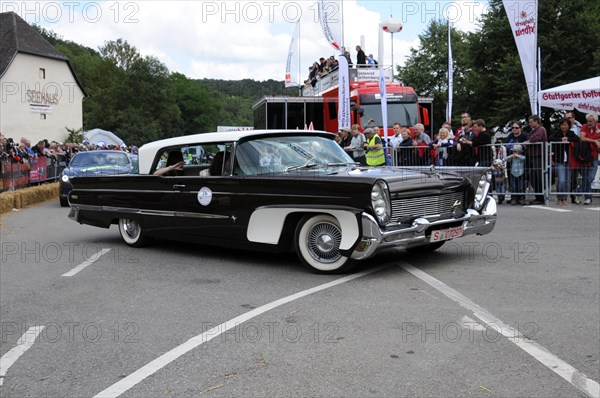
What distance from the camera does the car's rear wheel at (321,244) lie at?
7258 mm

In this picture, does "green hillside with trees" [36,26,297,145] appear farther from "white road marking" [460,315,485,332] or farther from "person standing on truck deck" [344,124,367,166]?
"white road marking" [460,315,485,332]

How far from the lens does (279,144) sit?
8281 mm

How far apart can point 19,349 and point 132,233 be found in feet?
15.8

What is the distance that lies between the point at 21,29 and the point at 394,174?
58.5 m

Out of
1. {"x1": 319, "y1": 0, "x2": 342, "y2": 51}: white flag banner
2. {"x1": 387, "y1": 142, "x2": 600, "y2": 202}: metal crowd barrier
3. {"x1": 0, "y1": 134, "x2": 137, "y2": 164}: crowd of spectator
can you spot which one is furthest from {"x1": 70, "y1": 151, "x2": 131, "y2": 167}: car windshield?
{"x1": 387, "y1": 142, "x2": 600, "y2": 202}: metal crowd barrier

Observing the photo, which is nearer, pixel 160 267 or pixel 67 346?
pixel 67 346

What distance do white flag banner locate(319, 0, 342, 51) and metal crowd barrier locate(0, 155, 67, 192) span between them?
10.7 metres

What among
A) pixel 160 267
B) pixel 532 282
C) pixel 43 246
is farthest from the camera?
pixel 43 246

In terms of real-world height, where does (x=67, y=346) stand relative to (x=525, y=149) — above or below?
below

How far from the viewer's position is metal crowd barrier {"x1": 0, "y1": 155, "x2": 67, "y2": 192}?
19.5 meters

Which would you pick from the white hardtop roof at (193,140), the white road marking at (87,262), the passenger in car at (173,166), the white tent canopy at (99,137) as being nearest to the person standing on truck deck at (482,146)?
the white hardtop roof at (193,140)

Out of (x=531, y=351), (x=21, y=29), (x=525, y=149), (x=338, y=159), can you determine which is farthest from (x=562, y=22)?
(x=21, y=29)

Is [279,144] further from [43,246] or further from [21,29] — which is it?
[21,29]

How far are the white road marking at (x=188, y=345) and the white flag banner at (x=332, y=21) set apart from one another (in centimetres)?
1808
